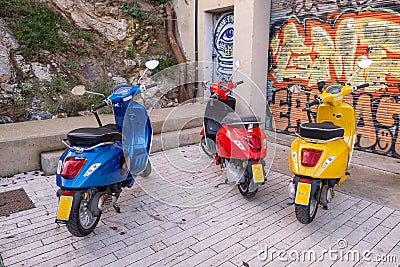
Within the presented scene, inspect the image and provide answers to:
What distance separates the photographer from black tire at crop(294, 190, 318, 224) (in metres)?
2.53

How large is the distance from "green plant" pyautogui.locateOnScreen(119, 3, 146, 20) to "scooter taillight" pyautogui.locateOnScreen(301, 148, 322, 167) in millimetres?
5824

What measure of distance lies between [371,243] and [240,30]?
406 cm

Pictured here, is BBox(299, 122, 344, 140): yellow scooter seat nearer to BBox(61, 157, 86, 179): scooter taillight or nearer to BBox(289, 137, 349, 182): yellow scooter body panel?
BBox(289, 137, 349, 182): yellow scooter body panel

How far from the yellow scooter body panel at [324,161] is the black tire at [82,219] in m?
1.68

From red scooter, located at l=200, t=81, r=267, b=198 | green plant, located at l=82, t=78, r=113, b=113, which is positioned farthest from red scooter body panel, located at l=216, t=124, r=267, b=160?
green plant, located at l=82, t=78, r=113, b=113

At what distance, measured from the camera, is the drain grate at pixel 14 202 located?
3.00 meters

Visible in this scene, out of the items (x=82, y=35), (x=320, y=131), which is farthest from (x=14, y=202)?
(x=82, y=35)

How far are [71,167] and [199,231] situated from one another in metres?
1.13

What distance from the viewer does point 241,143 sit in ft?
9.96

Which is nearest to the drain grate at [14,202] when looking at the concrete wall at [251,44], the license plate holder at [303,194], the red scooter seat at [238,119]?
the red scooter seat at [238,119]

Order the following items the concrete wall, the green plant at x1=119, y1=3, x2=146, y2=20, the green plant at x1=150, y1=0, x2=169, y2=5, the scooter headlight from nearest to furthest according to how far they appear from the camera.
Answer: the scooter headlight → the concrete wall → the green plant at x1=119, y1=3, x2=146, y2=20 → the green plant at x1=150, y1=0, x2=169, y2=5

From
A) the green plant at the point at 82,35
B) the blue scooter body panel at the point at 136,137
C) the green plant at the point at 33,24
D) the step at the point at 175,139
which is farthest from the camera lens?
the green plant at the point at 82,35

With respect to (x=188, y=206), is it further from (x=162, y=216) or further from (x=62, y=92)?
(x=62, y=92)

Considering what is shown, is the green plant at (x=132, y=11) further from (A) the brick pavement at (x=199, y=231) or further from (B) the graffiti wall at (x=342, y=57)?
(A) the brick pavement at (x=199, y=231)
